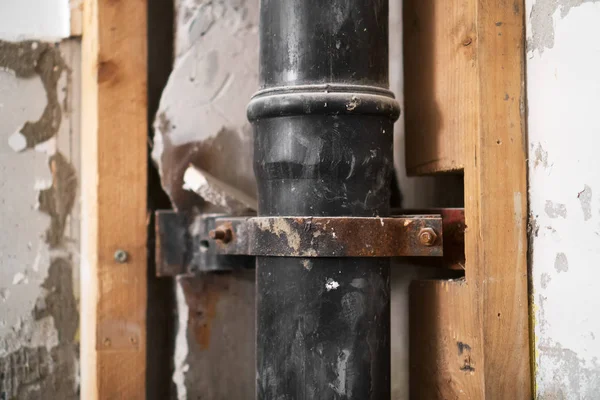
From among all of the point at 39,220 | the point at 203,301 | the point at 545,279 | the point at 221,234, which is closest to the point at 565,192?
the point at 545,279

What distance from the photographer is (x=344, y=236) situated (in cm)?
82

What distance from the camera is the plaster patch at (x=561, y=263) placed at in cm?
78

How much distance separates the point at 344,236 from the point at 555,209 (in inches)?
11.9

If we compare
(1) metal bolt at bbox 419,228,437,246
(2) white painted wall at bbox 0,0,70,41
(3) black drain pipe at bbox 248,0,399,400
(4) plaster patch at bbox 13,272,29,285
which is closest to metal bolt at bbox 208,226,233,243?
(3) black drain pipe at bbox 248,0,399,400

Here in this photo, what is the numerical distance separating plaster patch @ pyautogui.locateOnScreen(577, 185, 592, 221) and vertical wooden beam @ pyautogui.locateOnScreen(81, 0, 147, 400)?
2.49 feet

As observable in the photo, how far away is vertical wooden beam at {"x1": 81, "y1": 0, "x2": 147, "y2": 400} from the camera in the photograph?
1.07 m

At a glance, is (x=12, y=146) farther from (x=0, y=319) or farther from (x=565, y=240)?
(x=565, y=240)

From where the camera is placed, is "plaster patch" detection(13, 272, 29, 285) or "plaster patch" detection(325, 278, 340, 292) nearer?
"plaster patch" detection(325, 278, 340, 292)

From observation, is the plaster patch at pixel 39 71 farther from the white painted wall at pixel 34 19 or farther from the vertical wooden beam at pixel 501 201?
the vertical wooden beam at pixel 501 201

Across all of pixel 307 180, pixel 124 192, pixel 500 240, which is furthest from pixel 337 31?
pixel 124 192

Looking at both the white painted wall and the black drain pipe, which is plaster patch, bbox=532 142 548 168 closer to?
the black drain pipe

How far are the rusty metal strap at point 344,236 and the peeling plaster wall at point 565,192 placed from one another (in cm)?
16

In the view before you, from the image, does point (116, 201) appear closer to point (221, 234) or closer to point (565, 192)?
point (221, 234)

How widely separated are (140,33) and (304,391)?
737 mm
